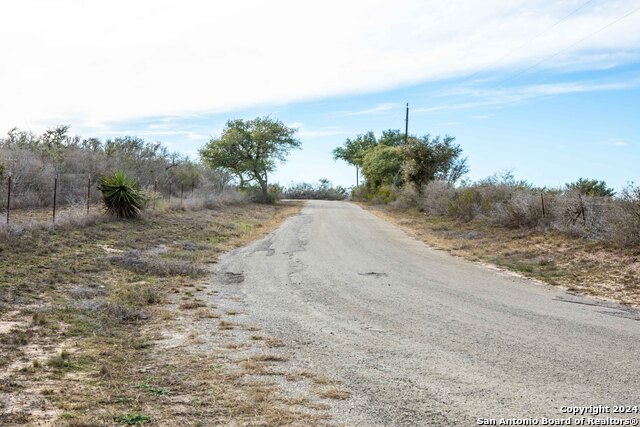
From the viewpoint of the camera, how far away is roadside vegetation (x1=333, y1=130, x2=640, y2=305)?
42.7ft

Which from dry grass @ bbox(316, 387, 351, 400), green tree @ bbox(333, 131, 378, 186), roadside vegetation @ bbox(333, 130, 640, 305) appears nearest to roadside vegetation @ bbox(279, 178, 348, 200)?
green tree @ bbox(333, 131, 378, 186)

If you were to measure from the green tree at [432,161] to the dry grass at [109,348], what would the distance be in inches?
1038

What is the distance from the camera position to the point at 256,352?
6594mm

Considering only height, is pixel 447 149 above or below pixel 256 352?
above

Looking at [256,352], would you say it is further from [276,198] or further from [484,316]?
[276,198]

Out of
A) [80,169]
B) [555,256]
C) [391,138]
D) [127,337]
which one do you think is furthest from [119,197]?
[391,138]

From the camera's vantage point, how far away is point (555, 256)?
602 inches

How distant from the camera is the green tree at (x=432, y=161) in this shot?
37125 millimetres

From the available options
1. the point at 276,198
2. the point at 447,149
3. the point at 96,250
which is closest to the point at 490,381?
the point at 96,250

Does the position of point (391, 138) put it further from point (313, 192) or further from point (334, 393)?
point (334, 393)

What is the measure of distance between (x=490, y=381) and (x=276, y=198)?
47.1m

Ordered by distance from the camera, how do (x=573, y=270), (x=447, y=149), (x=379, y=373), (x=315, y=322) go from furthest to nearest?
(x=447, y=149) → (x=573, y=270) → (x=315, y=322) → (x=379, y=373)

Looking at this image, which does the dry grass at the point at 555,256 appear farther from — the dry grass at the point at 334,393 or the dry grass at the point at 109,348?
the dry grass at the point at 109,348

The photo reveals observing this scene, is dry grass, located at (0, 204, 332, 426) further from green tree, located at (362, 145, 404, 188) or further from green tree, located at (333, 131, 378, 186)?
green tree, located at (333, 131, 378, 186)
